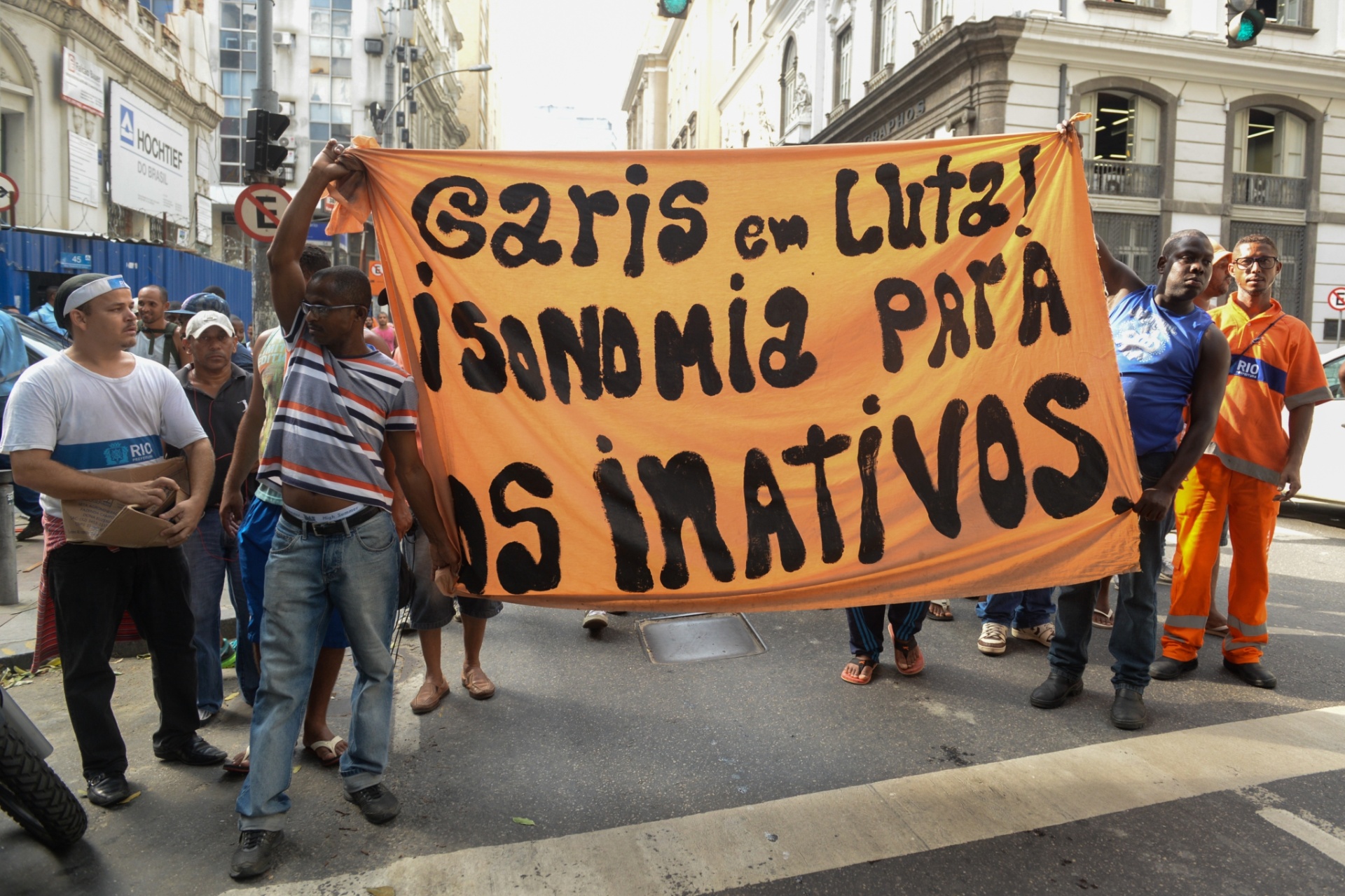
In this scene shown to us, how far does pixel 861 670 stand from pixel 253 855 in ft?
9.36

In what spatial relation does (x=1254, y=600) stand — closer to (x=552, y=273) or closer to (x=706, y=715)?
(x=706, y=715)

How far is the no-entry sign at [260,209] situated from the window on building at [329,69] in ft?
108

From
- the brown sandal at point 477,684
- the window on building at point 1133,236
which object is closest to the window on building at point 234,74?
the window on building at point 1133,236

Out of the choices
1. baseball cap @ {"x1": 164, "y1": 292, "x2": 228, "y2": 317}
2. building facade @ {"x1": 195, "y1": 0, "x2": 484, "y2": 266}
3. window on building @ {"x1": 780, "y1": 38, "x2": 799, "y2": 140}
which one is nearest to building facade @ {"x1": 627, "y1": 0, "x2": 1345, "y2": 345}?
window on building @ {"x1": 780, "y1": 38, "x2": 799, "y2": 140}

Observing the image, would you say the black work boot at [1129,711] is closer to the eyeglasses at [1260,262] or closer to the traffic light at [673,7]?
the eyeglasses at [1260,262]

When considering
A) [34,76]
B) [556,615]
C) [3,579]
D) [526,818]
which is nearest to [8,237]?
[34,76]

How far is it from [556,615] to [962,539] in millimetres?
3124

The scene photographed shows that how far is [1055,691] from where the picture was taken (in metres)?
4.35

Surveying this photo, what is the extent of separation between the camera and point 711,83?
48.1 m

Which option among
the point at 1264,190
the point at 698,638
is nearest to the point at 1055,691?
the point at 698,638

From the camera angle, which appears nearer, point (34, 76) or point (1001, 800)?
point (1001, 800)

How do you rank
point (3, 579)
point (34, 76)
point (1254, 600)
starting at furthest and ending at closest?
point (34, 76) → point (3, 579) → point (1254, 600)

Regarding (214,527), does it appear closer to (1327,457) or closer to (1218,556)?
(1218,556)

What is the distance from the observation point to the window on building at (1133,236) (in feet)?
69.5
